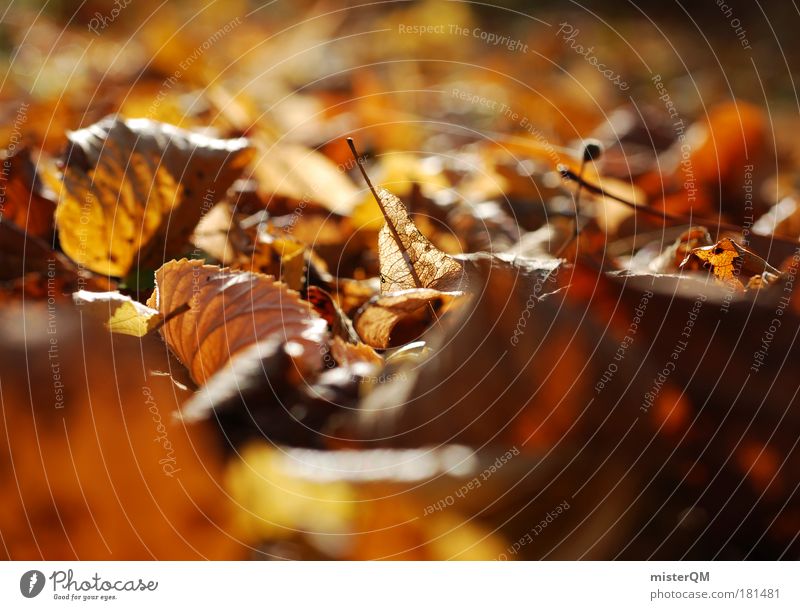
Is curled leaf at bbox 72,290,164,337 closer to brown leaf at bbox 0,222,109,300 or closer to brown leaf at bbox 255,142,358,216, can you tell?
brown leaf at bbox 0,222,109,300

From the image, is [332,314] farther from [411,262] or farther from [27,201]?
[27,201]

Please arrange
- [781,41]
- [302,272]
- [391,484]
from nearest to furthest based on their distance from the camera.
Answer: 1. [391,484]
2. [302,272]
3. [781,41]

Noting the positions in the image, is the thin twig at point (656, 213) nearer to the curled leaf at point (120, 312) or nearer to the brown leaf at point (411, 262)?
the brown leaf at point (411, 262)

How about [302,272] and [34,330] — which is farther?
[302,272]

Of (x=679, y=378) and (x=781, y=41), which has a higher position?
(x=781, y=41)

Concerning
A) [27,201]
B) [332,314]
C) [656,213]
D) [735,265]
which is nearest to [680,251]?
[735,265]
